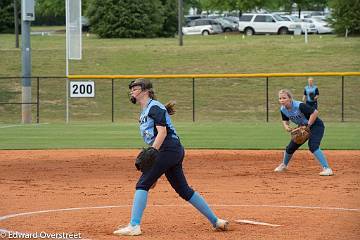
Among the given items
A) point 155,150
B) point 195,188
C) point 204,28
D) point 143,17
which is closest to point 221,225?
point 155,150

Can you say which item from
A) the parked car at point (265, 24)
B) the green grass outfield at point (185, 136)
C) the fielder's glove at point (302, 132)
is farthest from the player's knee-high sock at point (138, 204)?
the parked car at point (265, 24)

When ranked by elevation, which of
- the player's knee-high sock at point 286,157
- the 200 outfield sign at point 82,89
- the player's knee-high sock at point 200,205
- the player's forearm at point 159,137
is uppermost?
the player's forearm at point 159,137

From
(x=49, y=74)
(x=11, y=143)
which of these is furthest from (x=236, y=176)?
(x=49, y=74)

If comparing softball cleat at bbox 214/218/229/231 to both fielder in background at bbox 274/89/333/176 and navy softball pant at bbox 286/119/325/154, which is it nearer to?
fielder in background at bbox 274/89/333/176

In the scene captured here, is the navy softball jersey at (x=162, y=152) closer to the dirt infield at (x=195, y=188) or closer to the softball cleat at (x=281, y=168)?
the dirt infield at (x=195, y=188)

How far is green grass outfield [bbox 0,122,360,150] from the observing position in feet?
76.4

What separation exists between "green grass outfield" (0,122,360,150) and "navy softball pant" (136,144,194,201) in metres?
12.1

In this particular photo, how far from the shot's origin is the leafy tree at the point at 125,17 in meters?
54.2

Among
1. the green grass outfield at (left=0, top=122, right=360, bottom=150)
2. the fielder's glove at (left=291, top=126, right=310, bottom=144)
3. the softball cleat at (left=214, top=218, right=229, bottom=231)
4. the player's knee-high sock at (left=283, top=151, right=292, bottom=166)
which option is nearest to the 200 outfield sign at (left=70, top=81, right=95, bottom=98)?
the green grass outfield at (left=0, top=122, right=360, bottom=150)

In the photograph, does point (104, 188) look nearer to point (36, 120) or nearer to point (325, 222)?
point (325, 222)

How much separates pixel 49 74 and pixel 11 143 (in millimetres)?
18450

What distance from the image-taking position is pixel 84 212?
1236 centimetres

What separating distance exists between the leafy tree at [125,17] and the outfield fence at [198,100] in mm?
13824

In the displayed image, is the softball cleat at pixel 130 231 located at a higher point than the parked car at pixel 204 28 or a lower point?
lower
